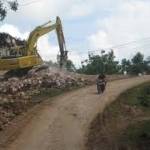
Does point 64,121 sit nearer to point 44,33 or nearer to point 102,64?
point 44,33

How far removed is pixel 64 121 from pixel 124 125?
11.2 feet

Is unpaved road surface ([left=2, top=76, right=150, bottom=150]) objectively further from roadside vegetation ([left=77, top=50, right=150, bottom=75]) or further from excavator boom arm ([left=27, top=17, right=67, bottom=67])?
roadside vegetation ([left=77, top=50, right=150, bottom=75])

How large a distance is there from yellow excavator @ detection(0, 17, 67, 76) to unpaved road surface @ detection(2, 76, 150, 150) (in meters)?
11.4

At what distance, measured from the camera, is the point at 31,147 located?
29.5 m

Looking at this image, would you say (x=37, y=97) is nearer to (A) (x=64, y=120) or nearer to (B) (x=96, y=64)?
(A) (x=64, y=120)

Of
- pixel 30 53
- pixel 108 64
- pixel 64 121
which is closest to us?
pixel 64 121

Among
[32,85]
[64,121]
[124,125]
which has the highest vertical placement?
[32,85]

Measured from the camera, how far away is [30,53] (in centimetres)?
6125

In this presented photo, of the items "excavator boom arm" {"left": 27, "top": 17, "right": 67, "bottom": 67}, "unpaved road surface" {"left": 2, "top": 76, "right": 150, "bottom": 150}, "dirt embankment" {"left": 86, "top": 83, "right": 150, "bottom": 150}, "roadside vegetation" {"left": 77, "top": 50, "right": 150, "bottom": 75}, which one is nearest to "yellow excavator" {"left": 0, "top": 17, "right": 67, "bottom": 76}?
"excavator boom arm" {"left": 27, "top": 17, "right": 67, "bottom": 67}

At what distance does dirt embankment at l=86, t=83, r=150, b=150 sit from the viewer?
96.5ft

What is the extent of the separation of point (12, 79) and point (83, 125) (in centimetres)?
2344

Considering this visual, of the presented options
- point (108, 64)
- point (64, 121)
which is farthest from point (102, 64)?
point (64, 121)

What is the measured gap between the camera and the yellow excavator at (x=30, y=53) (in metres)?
59.9

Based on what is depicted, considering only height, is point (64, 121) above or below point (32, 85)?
below
